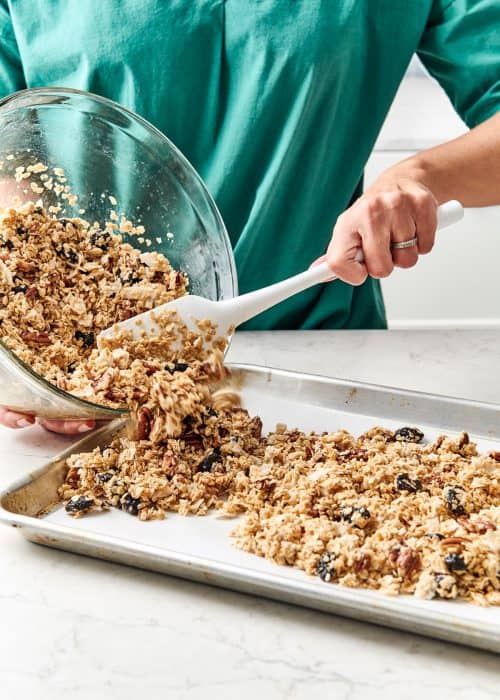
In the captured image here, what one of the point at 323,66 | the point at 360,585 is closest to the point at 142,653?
the point at 360,585

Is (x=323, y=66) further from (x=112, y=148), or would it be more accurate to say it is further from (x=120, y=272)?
(x=120, y=272)

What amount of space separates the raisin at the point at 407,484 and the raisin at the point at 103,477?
28 centimetres

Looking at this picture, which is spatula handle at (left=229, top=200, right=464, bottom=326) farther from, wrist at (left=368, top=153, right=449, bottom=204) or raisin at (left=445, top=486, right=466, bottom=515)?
raisin at (left=445, top=486, right=466, bottom=515)

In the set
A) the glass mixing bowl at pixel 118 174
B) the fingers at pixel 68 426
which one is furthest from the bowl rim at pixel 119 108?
the fingers at pixel 68 426

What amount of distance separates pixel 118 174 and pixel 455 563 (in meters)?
0.59

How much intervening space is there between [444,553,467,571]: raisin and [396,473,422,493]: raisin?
134 mm

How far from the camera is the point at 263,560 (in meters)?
0.77

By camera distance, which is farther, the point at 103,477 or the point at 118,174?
the point at 118,174

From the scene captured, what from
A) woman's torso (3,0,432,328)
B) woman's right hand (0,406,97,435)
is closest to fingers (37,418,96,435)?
woman's right hand (0,406,97,435)

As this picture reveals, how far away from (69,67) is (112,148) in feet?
1.07

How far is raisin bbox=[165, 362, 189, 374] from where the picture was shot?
0.96 meters

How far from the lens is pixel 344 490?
834mm

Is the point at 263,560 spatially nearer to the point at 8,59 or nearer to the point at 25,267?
the point at 25,267

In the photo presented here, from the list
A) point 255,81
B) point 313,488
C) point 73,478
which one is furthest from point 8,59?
point 313,488
